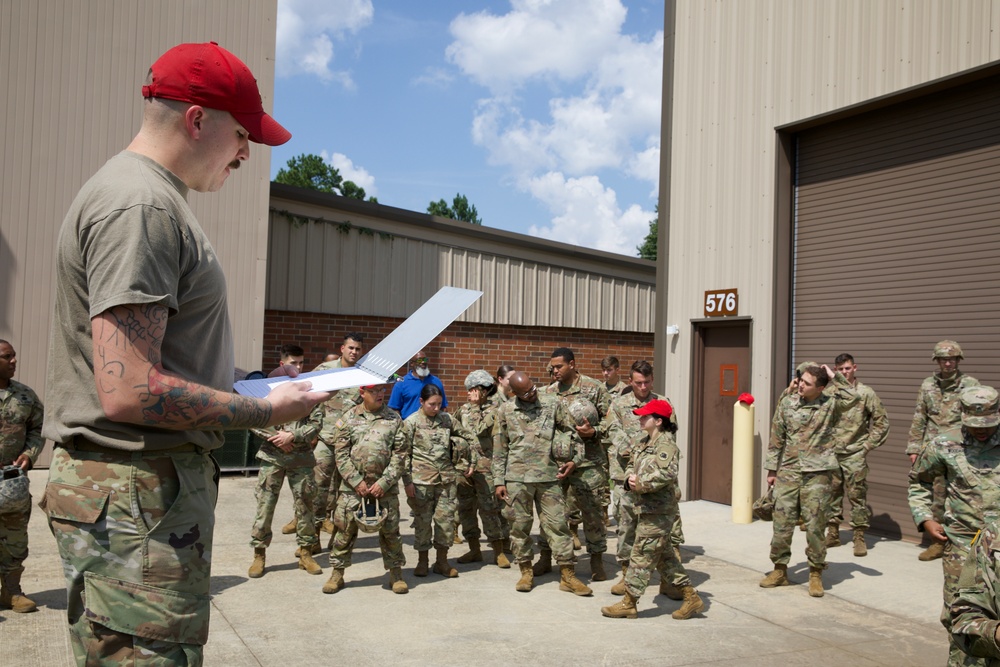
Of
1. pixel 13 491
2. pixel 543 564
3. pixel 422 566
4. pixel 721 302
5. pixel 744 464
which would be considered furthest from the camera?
pixel 721 302

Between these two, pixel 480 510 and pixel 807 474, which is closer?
pixel 807 474

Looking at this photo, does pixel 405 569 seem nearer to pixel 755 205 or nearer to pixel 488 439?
pixel 488 439

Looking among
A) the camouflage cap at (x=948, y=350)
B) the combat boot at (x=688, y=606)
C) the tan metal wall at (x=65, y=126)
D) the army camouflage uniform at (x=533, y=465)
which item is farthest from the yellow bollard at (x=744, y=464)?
the tan metal wall at (x=65, y=126)

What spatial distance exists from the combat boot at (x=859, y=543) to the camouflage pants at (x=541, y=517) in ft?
11.0

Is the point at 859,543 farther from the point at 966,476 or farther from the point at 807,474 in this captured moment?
the point at 966,476

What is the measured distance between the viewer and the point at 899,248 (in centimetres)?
945

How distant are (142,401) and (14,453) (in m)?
5.32

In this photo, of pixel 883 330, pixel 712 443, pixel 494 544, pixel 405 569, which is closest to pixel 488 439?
pixel 494 544

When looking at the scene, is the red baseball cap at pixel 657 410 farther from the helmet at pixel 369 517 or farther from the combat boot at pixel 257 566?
the combat boot at pixel 257 566

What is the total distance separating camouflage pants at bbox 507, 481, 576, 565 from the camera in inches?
285

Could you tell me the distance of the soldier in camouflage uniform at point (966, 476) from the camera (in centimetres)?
502

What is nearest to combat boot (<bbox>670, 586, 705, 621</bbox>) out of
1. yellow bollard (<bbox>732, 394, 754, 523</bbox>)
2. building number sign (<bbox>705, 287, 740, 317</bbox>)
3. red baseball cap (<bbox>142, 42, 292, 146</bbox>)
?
yellow bollard (<bbox>732, 394, 754, 523</bbox>)

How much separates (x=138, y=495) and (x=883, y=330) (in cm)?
945

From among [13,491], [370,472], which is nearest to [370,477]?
[370,472]
